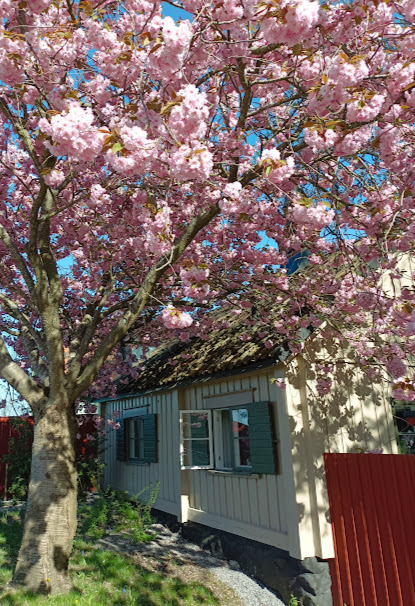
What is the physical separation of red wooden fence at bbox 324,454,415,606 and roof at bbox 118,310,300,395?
5.88ft

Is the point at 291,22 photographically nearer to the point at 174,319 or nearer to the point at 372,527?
the point at 174,319

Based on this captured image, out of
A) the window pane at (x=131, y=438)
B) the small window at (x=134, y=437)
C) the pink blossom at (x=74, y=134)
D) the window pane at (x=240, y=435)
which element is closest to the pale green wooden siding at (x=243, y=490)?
the window pane at (x=240, y=435)

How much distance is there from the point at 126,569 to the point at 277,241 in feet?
16.3

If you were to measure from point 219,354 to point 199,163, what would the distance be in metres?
5.33

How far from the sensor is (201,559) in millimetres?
7738

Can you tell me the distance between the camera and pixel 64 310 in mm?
9672

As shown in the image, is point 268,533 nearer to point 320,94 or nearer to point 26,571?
point 26,571

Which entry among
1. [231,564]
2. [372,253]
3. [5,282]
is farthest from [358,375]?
[5,282]

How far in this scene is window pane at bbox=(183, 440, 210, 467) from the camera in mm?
8570

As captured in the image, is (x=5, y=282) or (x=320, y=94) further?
(x=5, y=282)

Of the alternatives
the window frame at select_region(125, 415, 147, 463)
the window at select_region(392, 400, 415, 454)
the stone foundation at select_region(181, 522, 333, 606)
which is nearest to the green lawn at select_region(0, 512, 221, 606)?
the stone foundation at select_region(181, 522, 333, 606)

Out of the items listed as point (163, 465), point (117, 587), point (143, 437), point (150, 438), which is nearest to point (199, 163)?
point (117, 587)

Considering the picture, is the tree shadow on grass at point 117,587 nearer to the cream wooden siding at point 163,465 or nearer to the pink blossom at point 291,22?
the cream wooden siding at point 163,465

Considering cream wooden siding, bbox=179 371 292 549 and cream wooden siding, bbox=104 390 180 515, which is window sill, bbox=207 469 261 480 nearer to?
cream wooden siding, bbox=179 371 292 549
